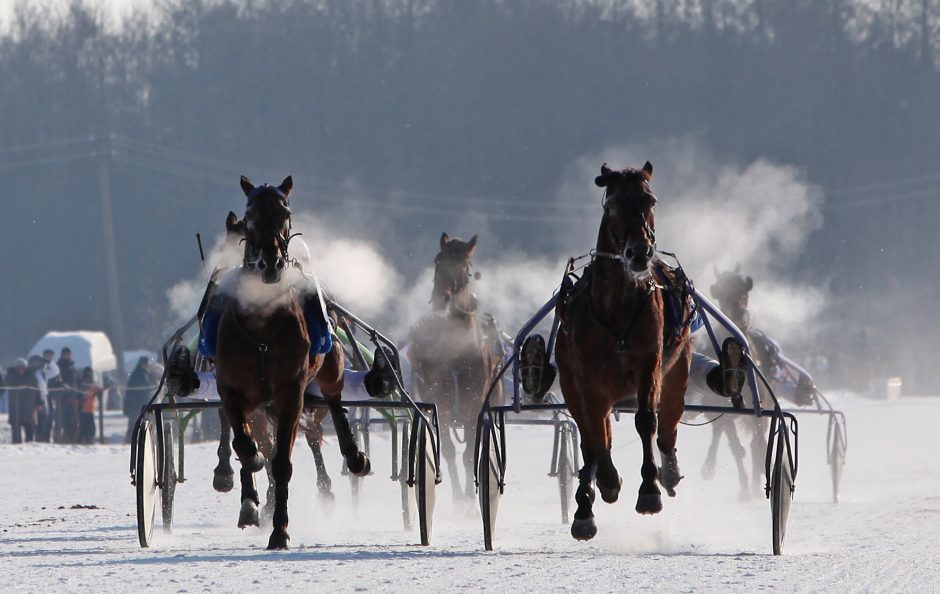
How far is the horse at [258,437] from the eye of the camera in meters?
10.5

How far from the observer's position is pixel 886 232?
66312 millimetres

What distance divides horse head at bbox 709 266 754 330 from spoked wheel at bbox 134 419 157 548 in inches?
260

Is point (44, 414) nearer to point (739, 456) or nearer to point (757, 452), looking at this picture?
point (739, 456)

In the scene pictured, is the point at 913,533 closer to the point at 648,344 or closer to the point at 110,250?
the point at 648,344

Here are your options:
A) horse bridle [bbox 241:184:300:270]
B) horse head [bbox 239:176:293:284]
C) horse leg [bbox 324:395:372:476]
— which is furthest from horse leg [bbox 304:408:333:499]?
horse head [bbox 239:176:293:284]

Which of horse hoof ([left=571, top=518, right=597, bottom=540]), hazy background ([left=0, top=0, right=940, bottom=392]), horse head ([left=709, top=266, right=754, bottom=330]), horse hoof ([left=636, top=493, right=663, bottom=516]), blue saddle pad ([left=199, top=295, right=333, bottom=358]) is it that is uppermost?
hazy background ([left=0, top=0, right=940, bottom=392])

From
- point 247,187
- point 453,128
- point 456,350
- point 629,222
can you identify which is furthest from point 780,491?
point 453,128

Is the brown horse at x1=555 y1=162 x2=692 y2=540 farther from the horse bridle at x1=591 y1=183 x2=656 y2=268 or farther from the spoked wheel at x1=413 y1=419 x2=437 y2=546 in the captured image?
the spoked wheel at x1=413 y1=419 x2=437 y2=546

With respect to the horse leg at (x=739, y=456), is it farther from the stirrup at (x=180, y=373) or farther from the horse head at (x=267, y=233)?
the horse head at (x=267, y=233)

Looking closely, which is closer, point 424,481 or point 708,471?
point 424,481

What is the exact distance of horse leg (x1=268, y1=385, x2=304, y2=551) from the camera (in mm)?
9281

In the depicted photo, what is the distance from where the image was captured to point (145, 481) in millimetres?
9805

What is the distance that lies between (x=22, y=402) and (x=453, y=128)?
153ft

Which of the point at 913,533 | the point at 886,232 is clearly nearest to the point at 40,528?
the point at 913,533
